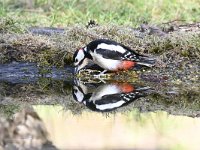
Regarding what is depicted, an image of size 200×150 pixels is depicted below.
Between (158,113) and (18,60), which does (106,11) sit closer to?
(18,60)

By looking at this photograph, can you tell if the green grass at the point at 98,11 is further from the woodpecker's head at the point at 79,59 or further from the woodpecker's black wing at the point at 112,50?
the woodpecker's black wing at the point at 112,50

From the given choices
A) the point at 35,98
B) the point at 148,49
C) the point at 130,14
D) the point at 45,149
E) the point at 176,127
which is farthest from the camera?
the point at 130,14

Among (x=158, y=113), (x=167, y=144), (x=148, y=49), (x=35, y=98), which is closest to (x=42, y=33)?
(x=148, y=49)

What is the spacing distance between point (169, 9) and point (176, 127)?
17.4 ft

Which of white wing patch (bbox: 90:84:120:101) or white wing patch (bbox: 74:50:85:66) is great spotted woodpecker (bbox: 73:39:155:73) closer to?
white wing patch (bbox: 74:50:85:66)

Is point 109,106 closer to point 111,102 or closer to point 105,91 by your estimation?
point 111,102

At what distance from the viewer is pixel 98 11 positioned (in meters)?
12.5

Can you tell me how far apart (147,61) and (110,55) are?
0.62 metres

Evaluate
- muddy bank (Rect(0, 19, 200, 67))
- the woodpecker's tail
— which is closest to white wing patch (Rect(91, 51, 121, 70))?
the woodpecker's tail

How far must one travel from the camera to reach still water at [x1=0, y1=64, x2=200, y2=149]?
7270 mm

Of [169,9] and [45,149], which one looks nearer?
[45,149]

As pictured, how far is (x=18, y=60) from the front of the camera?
1002 cm

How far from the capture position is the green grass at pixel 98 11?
1215 centimetres

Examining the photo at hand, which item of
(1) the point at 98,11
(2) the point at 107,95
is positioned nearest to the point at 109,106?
(2) the point at 107,95
